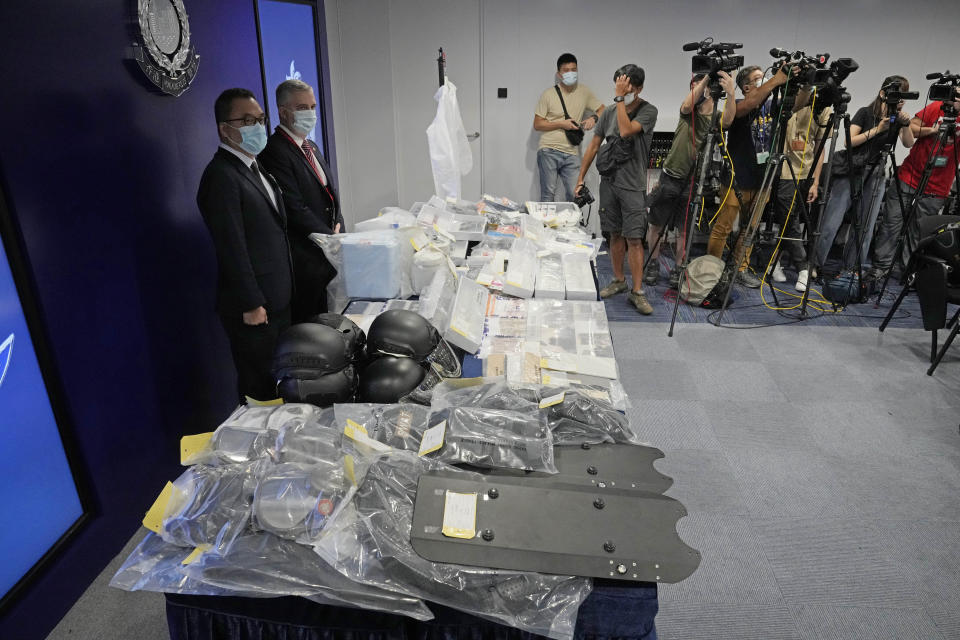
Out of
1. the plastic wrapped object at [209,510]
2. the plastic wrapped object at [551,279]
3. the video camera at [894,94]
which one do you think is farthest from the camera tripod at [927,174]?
the plastic wrapped object at [209,510]

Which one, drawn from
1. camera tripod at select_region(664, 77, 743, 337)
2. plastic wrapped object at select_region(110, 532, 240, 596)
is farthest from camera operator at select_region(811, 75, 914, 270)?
plastic wrapped object at select_region(110, 532, 240, 596)

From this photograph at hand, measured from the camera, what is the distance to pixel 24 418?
5.42 ft

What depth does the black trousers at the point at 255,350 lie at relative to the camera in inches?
90.1

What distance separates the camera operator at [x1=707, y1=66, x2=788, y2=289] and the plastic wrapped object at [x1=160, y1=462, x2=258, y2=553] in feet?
12.3

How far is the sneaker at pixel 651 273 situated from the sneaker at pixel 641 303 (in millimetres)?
551

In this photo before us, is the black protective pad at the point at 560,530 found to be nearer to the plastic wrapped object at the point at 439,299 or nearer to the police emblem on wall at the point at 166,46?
the plastic wrapped object at the point at 439,299

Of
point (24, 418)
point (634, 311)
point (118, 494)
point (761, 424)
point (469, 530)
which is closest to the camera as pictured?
point (469, 530)

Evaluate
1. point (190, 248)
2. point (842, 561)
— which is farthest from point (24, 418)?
point (842, 561)

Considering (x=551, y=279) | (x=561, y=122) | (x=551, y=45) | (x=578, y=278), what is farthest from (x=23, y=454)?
(x=551, y=45)

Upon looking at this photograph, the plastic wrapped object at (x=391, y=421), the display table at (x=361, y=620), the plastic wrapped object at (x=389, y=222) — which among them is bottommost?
the display table at (x=361, y=620)

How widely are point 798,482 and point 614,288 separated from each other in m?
2.25

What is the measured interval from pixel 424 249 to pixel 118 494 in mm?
1528

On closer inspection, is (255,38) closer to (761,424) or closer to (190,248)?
(190,248)

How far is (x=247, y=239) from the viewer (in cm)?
221
